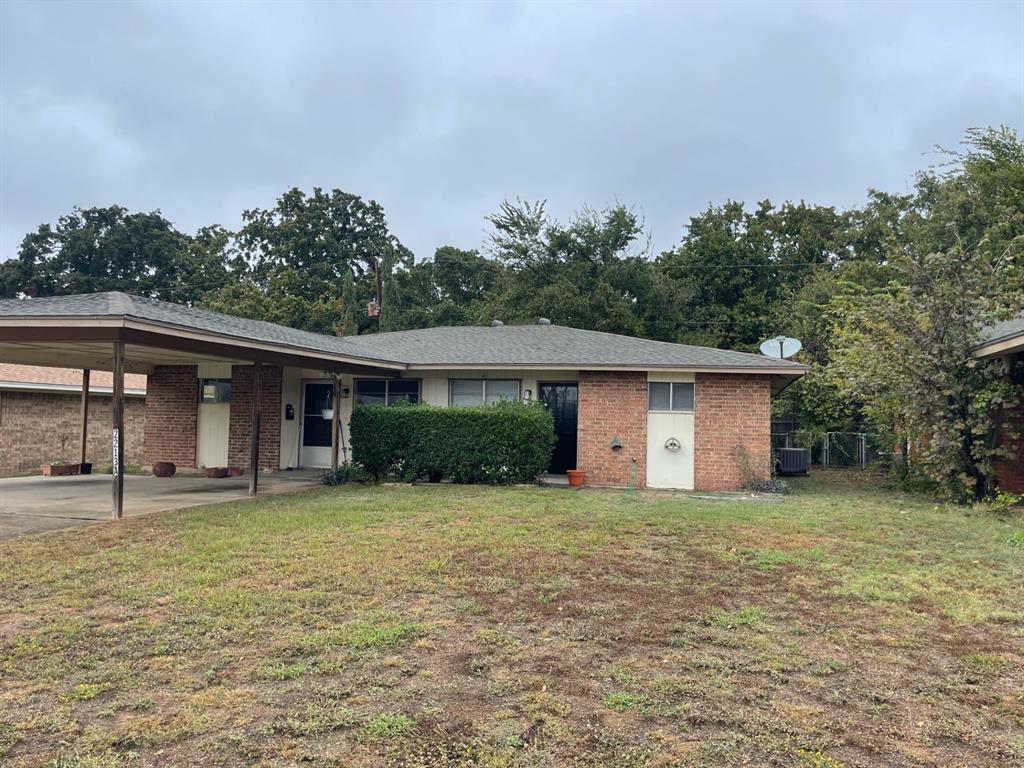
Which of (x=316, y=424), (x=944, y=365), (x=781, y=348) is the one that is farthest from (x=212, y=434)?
(x=944, y=365)

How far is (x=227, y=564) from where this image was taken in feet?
20.0

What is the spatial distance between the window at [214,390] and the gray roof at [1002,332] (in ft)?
45.6

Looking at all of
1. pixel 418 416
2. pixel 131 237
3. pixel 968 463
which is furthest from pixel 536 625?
pixel 131 237

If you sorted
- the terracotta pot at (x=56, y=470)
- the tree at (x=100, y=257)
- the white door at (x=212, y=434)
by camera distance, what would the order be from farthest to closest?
1. the tree at (x=100, y=257)
2. the white door at (x=212, y=434)
3. the terracotta pot at (x=56, y=470)

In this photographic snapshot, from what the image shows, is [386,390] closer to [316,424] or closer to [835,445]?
[316,424]

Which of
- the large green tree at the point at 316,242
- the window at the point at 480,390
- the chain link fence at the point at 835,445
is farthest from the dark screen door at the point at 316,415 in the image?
the large green tree at the point at 316,242

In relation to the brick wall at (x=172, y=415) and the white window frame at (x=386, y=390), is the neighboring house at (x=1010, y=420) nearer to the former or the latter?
the white window frame at (x=386, y=390)

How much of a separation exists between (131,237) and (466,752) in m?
45.9

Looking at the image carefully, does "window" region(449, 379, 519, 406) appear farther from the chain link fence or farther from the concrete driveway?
the chain link fence

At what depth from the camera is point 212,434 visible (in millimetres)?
15297

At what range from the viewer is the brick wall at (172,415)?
15.4m

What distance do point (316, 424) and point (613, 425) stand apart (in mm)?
6545

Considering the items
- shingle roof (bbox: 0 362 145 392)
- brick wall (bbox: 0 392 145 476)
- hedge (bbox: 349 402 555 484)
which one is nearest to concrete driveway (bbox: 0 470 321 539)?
hedge (bbox: 349 402 555 484)

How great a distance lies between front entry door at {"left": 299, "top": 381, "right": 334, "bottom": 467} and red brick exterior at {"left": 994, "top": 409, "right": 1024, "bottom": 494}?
12.4 metres
